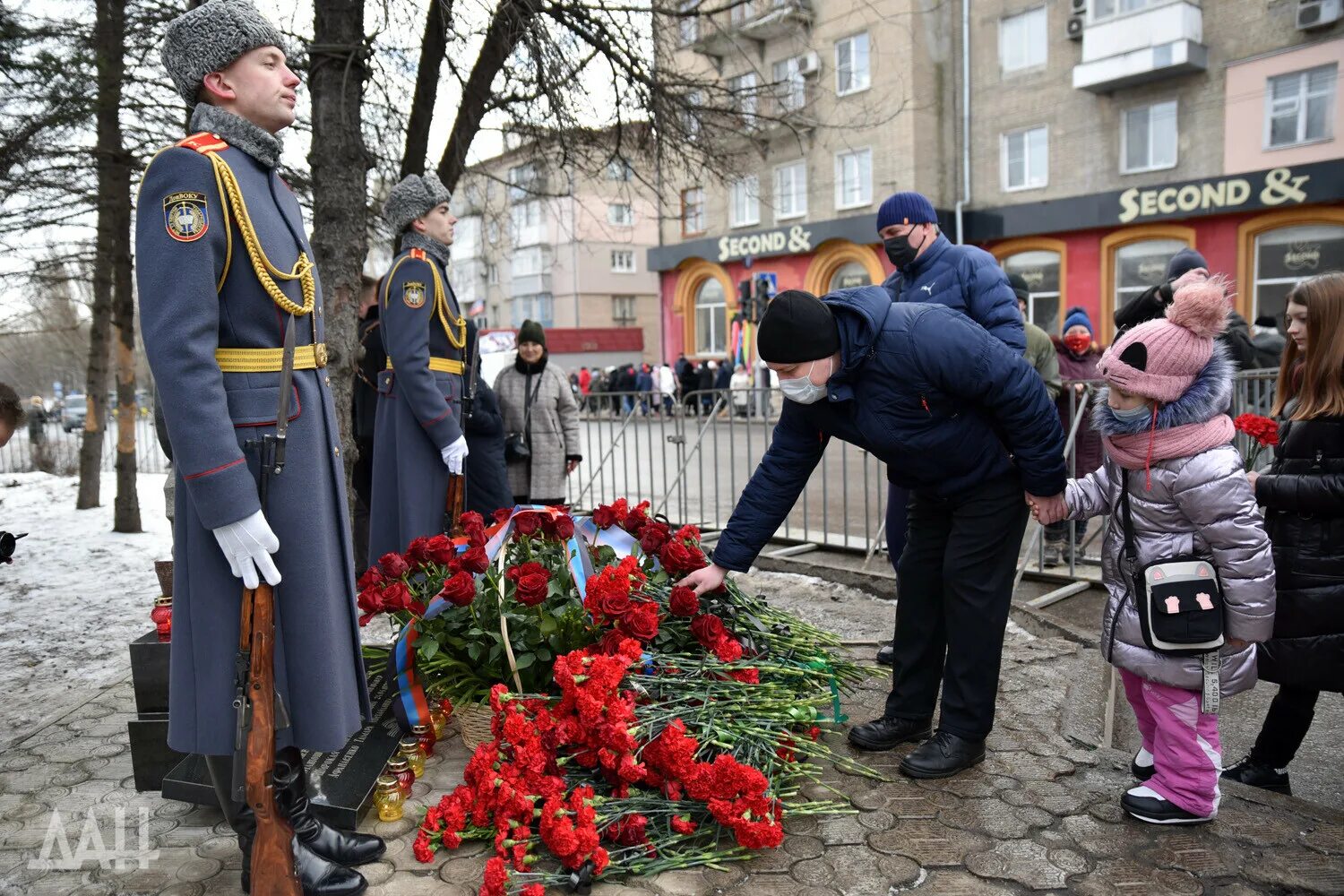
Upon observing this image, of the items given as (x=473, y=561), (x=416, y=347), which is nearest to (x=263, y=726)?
(x=473, y=561)

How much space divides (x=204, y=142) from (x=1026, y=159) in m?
23.3

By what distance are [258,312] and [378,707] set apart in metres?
1.85

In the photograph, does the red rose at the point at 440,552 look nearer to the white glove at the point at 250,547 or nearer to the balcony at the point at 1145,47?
the white glove at the point at 250,547

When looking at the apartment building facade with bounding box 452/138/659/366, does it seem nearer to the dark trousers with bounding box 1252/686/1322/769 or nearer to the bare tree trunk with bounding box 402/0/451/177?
the bare tree trunk with bounding box 402/0/451/177

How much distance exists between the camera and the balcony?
1967 cm

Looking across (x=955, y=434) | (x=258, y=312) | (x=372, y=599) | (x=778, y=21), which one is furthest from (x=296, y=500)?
(x=778, y=21)

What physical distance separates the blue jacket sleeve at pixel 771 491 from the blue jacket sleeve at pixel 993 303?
1.11m

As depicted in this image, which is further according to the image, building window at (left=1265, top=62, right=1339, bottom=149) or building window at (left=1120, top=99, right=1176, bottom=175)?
building window at (left=1120, top=99, right=1176, bottom=175)

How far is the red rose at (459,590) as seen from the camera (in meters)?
3.30

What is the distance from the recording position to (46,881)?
2.78 meters

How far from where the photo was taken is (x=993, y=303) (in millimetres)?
4156

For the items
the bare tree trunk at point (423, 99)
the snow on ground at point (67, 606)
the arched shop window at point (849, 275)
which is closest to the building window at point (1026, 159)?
the arched shop window at point (849, 275)

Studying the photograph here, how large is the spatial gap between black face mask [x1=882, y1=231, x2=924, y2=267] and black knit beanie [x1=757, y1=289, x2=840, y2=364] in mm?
1390

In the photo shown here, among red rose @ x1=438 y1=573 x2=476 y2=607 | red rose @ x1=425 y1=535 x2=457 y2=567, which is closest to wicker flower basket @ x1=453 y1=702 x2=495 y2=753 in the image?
red rose @ x1=438 y1=573 x2=476 y2=607
